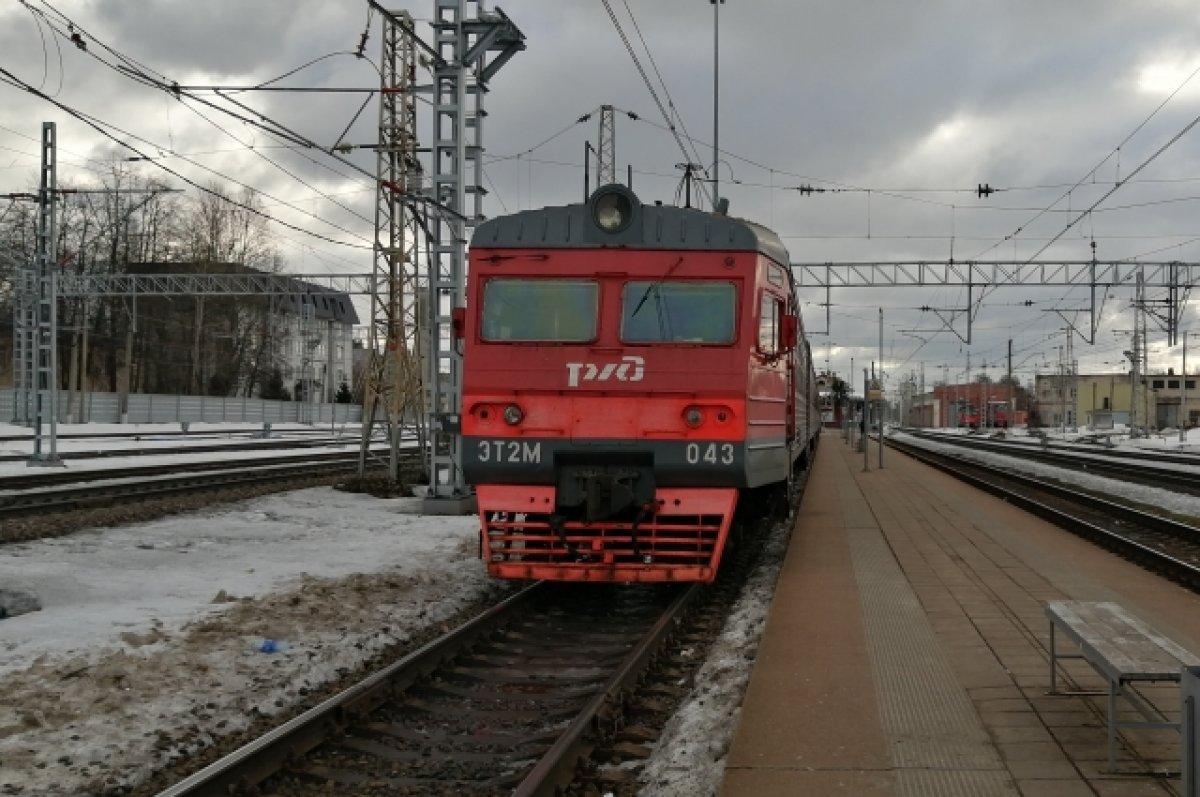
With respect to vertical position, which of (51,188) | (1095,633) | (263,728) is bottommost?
(263,728)

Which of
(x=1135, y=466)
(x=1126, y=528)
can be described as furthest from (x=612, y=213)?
(x=1135, y=466)

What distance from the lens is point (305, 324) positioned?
74438 mm

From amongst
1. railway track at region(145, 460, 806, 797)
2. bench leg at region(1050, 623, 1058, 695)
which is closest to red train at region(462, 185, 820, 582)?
railway track at region(145, 460, 806, 797)

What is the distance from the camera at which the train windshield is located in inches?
356

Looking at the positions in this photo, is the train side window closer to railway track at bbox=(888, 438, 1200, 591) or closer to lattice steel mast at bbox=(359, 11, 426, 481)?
railway track at bbox=(888, 438, 1200, 591)

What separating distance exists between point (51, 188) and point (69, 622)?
18729mm

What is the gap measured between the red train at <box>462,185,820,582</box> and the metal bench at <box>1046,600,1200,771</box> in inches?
128

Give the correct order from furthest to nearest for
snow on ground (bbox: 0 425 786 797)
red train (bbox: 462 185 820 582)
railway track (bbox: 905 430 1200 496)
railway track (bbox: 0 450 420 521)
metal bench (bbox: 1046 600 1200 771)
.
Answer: railway track (bbox: 905 430 1200 496)
railway track (bbox: 0 450 420 521)
red train (bbox: 462 185 820 582)
snow on ground (bbox: 0 425 786 797)
metal bench (bbox: 1046 600 1200 771)

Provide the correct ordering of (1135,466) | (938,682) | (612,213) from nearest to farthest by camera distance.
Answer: (938,682)
(612,213)
(1135,466)

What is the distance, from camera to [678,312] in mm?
9141

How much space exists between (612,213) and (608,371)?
1436 mm

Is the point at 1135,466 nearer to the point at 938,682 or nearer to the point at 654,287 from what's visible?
the point at 654,287

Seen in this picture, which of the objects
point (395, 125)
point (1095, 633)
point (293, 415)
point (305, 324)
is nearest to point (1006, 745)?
point (1095, 633)

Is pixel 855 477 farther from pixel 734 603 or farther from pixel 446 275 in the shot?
pixel 734 603
